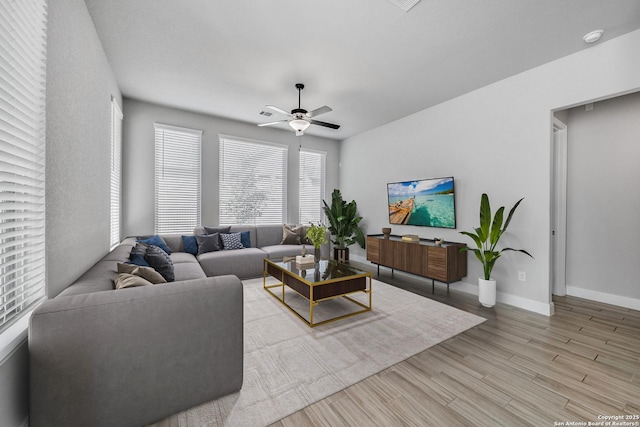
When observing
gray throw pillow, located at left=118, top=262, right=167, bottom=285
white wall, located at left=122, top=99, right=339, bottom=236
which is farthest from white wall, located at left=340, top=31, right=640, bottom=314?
gray throw pillow, located at left=118, top=262, right=167, bottom=285

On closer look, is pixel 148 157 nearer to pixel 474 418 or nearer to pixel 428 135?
pixel 428 135

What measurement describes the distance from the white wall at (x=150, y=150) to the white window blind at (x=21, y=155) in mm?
3140

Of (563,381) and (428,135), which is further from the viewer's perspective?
(428,135)

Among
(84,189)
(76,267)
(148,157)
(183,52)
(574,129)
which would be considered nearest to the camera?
(76,267)

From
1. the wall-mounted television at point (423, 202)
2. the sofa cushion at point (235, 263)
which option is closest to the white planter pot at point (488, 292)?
the wall-mounted television at point (423, 202)

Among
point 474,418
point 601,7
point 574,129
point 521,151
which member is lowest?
point 474,418

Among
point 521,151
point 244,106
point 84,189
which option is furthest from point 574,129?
point 84,189

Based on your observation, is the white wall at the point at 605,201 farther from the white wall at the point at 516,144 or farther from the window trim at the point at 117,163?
the window trim at the point at 117,163

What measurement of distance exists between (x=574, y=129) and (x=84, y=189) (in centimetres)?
598

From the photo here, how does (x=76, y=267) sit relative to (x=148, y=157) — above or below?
below

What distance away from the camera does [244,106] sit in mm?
4469

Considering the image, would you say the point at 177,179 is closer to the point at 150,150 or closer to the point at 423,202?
the point at 150,150

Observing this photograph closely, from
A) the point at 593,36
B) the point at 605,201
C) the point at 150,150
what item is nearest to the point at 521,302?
the point at 605,201

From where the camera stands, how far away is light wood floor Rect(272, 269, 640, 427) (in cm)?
158
